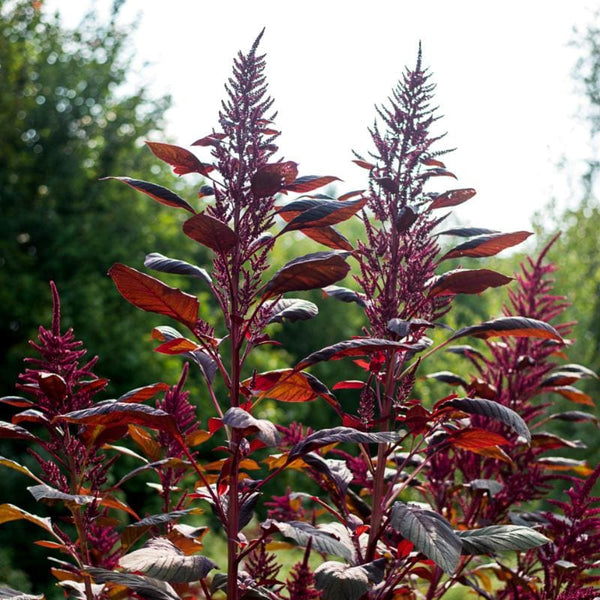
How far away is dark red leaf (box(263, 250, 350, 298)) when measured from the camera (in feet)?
4.59

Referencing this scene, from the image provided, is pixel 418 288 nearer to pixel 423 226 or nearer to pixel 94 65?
pixel 423 226

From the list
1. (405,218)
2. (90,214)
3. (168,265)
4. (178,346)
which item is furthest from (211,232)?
(90,214)

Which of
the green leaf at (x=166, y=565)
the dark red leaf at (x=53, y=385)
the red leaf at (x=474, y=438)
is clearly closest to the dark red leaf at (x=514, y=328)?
the red leaf at (x=474, y=438)

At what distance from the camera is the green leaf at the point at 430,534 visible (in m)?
1.32

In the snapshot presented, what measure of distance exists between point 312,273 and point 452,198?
0.51 metres

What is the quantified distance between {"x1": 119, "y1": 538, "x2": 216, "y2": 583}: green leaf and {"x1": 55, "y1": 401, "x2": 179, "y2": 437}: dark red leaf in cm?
23

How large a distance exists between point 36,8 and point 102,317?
4925 mm

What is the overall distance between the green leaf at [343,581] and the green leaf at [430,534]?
10cm

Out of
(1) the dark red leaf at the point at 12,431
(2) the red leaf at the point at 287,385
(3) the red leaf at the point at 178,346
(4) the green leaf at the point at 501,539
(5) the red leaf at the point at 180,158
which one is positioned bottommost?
(4) the green leaf at the point at 501,539

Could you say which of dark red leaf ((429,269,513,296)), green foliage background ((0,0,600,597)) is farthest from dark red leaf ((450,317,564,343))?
green foliage background ((0,0,600,597))

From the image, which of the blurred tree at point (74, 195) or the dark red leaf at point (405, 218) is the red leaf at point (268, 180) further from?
the blurred tree at point (74, 195)

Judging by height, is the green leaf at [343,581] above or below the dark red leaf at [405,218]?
below

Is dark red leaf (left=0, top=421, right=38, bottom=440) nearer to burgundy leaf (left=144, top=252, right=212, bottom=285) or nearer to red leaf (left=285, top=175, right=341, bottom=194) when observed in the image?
burgundy leaf (left=144, top=252, right=212, bottom=285)

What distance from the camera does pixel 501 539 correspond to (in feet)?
4.70
